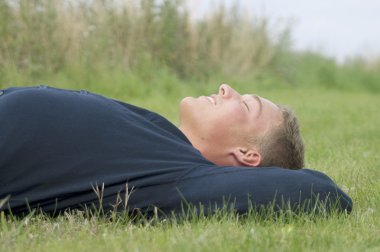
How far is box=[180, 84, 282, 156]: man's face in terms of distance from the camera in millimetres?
3896

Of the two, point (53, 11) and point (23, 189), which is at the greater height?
point (53, 11)

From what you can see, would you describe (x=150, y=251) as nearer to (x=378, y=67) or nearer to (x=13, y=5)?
(x=13, y=5)

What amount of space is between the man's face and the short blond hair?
0.04m

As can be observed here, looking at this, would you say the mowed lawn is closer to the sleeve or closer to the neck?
the sleeve

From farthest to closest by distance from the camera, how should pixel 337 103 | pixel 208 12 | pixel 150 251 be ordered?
pixel 208 12 < pixel 337 103 < pixel 150 251

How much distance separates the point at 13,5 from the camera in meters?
11.7

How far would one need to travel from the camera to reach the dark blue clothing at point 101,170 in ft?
11.6

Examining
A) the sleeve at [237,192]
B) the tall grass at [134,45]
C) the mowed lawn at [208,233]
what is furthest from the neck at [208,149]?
the tall grass at [134,45]

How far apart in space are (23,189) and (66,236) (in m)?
0.47

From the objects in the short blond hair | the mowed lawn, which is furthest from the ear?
the mowed lawn

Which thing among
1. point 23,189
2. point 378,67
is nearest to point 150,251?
point 23,189

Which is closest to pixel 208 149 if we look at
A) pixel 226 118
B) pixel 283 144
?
pixel 226 118

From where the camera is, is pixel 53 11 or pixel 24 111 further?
pixel 53 11

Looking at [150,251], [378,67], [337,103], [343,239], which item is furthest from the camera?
[378,67]
